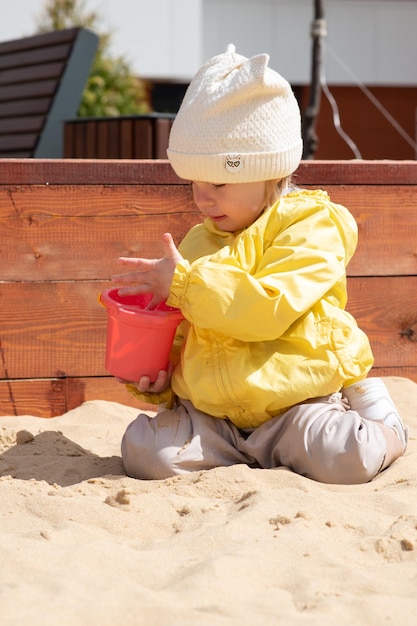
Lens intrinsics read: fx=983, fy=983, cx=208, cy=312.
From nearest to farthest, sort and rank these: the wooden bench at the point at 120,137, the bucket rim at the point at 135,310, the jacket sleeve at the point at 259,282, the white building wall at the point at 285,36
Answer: the jacket sleeve at the point at 259,282 < the bucket rim at the point at 135,310 < the wooden bench at the point at 120,137 < the white building wall at the point at 285,36

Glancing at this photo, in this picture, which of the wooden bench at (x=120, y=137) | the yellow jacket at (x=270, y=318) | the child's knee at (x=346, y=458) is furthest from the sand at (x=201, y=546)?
the wooden bench at (x=120, y=137)

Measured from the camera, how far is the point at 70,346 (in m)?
3.56

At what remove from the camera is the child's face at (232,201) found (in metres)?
2.75

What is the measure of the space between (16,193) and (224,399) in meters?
Answer: 1.25

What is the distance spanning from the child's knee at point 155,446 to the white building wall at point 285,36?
11.7m

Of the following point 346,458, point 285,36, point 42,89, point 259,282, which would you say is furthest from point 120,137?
point 285,36

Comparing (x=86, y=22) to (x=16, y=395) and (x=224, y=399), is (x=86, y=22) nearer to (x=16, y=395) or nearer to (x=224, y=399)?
(x=16, y=395)

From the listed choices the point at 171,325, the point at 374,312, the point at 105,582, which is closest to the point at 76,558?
the point at 105,582

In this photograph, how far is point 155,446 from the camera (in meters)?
2.75

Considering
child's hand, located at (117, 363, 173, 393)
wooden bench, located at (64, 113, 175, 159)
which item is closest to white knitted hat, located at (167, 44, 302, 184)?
child's hand, located at (117, 363, 173, 393)

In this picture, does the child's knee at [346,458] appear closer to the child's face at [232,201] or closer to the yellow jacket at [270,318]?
the yellow jacket at [270,318]

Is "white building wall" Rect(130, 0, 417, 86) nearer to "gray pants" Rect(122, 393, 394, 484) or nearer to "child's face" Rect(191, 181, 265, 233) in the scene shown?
"child's face" Rect(191, 181, 265, 233)

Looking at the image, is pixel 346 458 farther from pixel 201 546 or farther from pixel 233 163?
pixel 233 163

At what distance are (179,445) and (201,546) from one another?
656 millimetres
